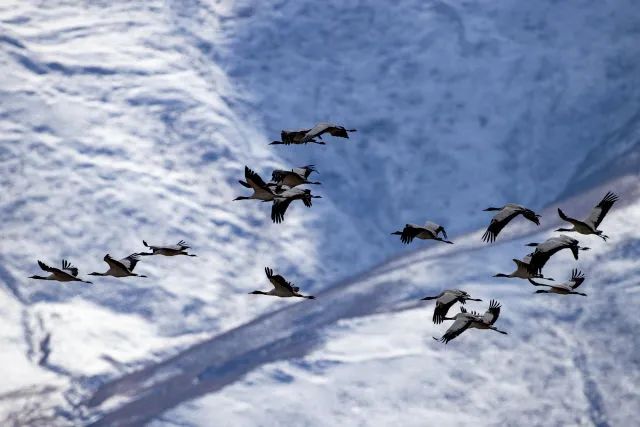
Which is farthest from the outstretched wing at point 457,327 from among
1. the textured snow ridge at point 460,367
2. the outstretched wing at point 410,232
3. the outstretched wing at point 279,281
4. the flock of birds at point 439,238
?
the textured snow ridge at point 460,367

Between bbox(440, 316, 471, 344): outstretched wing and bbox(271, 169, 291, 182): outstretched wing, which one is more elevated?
bbox(271, 169, 291, 182): outstretched wing

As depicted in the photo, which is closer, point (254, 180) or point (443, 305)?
point (254, 180)

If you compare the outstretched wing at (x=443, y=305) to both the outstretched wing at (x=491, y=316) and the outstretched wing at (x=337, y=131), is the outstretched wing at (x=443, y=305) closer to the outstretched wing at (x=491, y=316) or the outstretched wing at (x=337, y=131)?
the outstretched wing at (x=491, y=316)

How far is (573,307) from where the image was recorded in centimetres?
17450

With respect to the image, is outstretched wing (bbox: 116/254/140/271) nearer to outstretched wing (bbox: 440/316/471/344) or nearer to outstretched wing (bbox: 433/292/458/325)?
outstretched wing (bbox: 433/292/458/325)

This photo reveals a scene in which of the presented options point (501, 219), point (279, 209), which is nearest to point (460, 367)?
point (279, 209)

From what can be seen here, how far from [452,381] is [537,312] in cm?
1403

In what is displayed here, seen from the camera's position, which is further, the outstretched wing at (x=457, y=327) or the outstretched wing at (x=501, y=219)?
the outstretched wing at (x=501, y=219)

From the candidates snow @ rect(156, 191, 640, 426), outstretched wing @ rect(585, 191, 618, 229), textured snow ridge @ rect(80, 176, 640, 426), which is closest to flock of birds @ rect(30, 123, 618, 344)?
outstretched wing @ rect(585, 191, 618, 229)

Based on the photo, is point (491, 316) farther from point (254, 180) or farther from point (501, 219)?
point (254, 180)

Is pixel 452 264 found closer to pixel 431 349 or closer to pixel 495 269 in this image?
pixel 495 269

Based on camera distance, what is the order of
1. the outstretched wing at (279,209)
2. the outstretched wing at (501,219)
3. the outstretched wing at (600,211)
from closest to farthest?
the outstretched wing at (600,211) < the outstretched wing at (501,219) < the outstretched wing at (279,209)

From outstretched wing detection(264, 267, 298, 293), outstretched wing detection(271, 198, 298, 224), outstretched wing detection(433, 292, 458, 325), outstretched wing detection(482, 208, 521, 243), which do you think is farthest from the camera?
outstretched wing detection(271, 198, 298, 224)

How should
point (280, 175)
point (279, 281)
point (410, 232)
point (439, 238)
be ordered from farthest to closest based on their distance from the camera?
point (280, 175)
point (410, 232)
point (439, 238)
point (279, 281)
